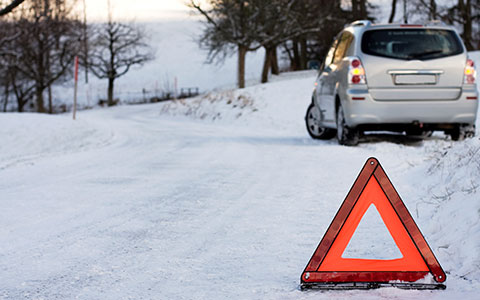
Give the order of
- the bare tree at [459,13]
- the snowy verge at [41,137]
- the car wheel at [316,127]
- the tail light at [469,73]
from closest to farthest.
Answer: the tail light at [469,73], the snowy verge at [41,137], the car wheel at [316,127], the bare tree at [459,13]

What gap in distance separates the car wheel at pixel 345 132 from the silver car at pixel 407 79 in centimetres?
19

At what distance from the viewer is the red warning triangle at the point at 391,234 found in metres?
3.33

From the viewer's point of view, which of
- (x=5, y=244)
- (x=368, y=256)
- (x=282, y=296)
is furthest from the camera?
(x=5, y=244)

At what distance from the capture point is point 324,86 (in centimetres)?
1183

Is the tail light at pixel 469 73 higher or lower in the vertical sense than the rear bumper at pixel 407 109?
higher

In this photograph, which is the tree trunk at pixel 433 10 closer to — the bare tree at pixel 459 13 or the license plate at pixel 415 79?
the bare tree at pixel 459 13

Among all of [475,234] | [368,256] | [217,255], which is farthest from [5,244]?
[475,234]

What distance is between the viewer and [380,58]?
394 inches

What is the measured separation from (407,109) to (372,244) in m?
6.07

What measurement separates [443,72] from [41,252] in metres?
7.61

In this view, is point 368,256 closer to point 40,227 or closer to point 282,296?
point 282,296

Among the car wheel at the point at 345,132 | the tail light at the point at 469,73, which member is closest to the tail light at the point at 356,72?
the car wheel at the point at 345,132

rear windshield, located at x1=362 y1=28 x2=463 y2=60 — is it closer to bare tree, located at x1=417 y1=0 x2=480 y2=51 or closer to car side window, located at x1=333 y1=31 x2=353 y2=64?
car side window, located at x1=333 y1=31 x2=353 y2=64

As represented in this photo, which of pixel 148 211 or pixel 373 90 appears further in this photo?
pixel 373 90
